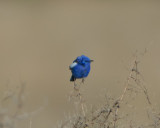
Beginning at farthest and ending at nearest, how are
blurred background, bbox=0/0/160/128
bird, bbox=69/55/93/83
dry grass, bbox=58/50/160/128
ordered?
1. blurred background, bbox=0/0/160/128
2. bird, bbox=69/55/93/83
3. dry grass, bbox=58/50/160/128

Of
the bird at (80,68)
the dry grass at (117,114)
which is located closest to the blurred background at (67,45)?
the bird at (80,68)

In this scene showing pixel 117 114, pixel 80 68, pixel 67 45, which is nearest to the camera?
pixel 117 114

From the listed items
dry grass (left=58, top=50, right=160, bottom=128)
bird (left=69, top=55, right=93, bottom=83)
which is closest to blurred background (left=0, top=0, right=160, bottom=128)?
bird (left=69, top=55, right=93, bottom=83)

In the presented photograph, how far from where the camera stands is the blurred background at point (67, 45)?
10203mm

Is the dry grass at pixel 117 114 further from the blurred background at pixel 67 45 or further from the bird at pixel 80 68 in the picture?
the blurred background at pixel 67 45

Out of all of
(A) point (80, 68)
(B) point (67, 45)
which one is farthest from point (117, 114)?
(B) point (67, 45)

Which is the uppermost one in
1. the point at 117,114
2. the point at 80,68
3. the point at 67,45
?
the point at 67,45

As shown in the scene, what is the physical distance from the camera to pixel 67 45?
13438 millimetres

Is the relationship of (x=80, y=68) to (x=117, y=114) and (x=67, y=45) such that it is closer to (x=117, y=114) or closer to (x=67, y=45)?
(x=117, y=114)

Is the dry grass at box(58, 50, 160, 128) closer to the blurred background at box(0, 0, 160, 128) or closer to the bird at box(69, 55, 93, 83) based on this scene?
the bird at box(69, 55, 93, 83)

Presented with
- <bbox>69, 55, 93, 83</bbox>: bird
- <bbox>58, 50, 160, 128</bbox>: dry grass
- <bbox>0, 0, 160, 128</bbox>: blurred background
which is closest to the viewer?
<bbox>58, 50, 160, 128</bbox>: dry grass

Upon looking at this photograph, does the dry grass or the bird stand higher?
the bird

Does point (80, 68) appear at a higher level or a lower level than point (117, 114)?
higher

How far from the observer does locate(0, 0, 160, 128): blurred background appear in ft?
33.5
